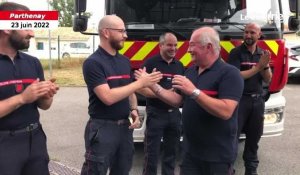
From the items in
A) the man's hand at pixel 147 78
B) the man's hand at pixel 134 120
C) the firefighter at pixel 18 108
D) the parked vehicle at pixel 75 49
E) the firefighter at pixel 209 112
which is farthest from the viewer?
the parked vehicle at pixel 75 49

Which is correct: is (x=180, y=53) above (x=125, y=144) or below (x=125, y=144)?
above

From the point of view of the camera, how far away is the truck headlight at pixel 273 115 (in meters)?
5.39

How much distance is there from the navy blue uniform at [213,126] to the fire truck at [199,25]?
6.41 feet

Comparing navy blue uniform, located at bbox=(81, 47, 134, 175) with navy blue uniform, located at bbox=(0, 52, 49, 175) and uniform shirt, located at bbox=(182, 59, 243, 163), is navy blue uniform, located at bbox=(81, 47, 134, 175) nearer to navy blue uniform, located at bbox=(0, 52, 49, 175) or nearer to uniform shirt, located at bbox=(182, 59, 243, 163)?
navy blue uniform, located at bbox=(0, 52, 49, 175)

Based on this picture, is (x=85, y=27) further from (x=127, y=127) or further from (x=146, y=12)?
(x=127, y=127)

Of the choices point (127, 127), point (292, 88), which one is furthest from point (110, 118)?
point (292, 88)

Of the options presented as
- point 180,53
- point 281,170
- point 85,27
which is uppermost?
point 85,27

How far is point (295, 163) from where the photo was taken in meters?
5.76

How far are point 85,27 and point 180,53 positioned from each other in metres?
1.29

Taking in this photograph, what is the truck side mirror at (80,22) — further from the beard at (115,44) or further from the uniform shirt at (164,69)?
the beard at (115,44)

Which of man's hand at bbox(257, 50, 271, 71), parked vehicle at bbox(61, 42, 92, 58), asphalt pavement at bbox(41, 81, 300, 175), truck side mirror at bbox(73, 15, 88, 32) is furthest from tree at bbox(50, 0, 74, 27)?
man's hand at bbox(257, 50, 271, 71)

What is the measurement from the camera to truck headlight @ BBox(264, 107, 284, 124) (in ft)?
17.7

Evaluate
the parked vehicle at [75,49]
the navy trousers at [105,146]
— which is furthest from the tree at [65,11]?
the navy trousers at [105,146]

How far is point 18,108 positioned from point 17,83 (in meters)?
0.18
